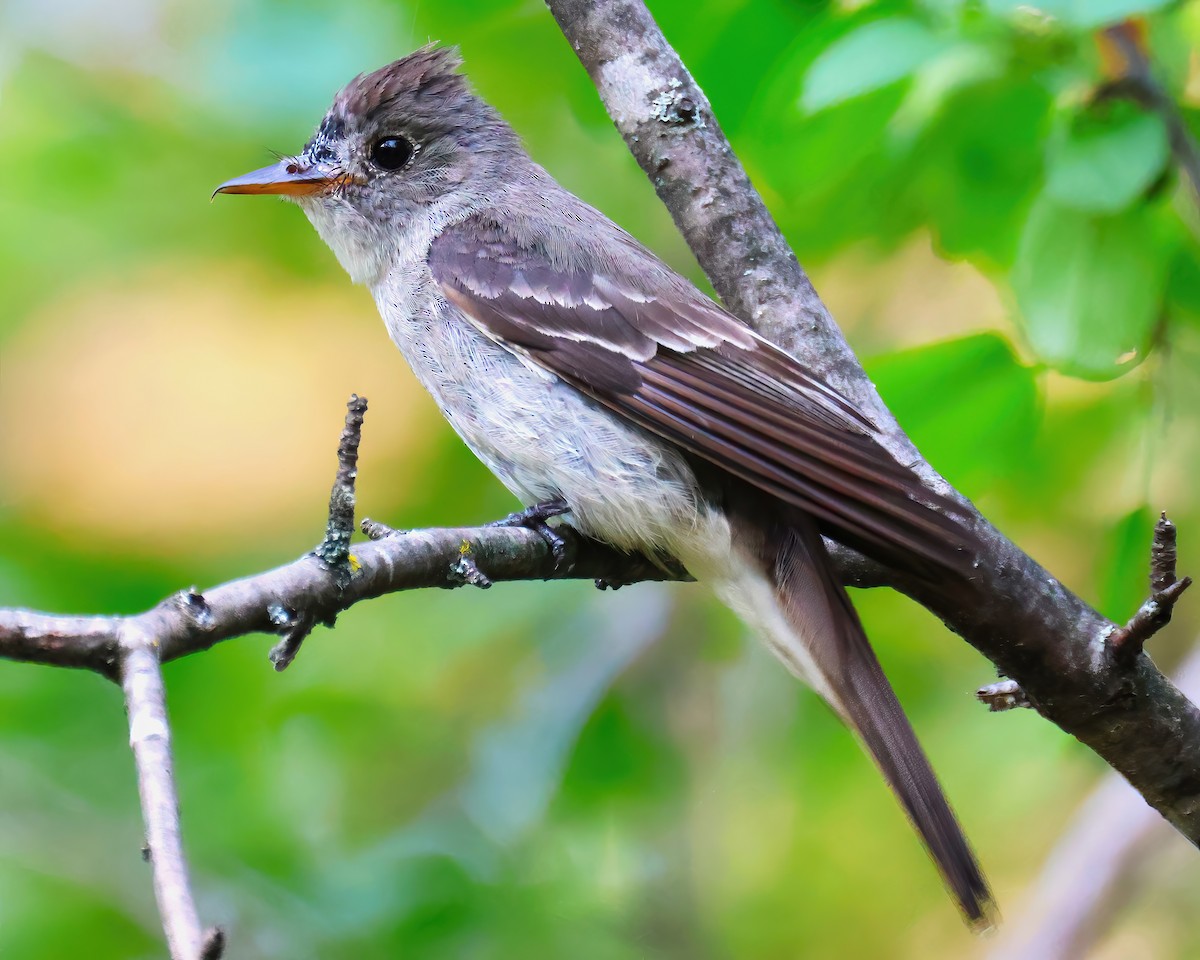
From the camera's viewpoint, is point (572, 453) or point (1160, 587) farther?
point (572, 453)

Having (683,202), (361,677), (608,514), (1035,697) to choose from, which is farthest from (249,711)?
(1035,697)

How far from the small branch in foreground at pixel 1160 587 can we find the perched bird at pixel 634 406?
0.31 meters

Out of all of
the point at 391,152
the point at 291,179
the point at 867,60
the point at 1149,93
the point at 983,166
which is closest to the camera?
the point at 867,60

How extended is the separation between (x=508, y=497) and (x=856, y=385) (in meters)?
1.88

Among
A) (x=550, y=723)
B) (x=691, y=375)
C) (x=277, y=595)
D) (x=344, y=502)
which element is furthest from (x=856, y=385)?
(x=550, y=723)

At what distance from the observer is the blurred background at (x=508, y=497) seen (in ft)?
8.96

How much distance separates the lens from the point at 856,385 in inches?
110

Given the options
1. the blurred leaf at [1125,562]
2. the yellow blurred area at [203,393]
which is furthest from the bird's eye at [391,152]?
the blurred leaf at [1125,562]

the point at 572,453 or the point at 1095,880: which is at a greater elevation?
the point at 572,453

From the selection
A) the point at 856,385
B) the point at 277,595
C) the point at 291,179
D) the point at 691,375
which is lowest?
the point at 277,595

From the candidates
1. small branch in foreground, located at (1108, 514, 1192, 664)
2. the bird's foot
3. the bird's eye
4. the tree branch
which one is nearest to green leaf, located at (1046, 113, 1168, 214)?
the tree branch

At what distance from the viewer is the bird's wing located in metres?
2.45

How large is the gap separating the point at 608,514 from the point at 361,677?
1.27 m

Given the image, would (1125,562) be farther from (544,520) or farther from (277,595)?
(277,595)
